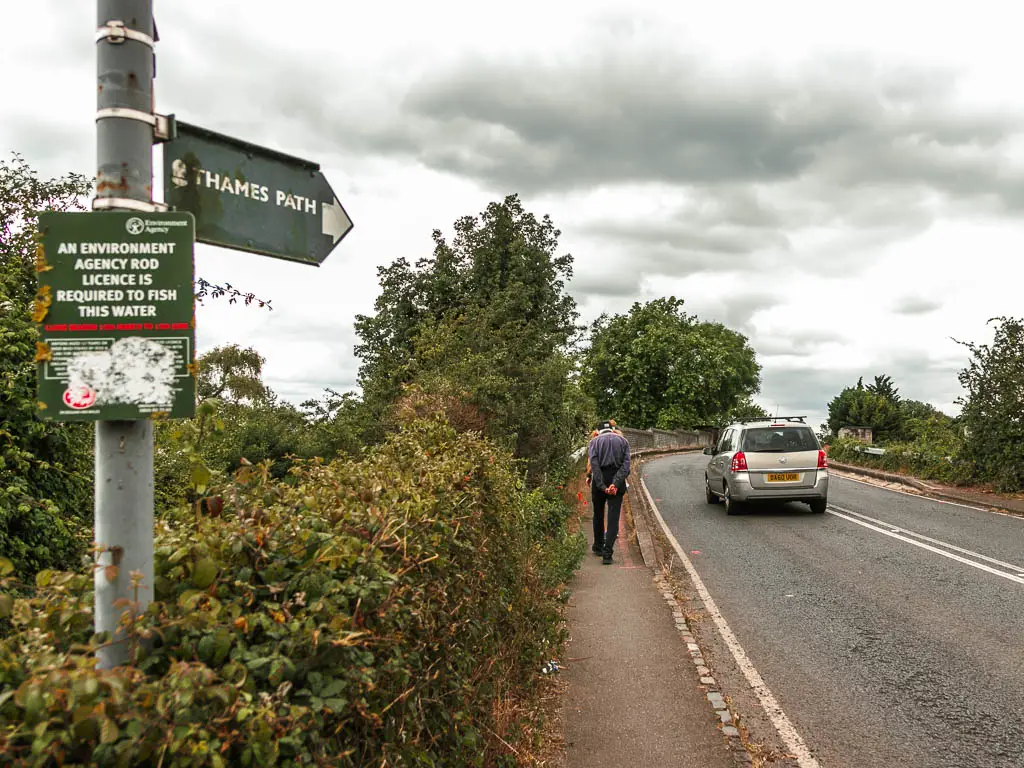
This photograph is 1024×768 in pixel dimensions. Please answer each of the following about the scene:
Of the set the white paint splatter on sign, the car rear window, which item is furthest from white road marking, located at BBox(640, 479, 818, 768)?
the car rear window

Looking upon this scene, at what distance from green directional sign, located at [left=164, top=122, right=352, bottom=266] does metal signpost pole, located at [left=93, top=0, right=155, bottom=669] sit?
0.17 meters

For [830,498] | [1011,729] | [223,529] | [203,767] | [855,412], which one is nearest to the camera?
[203,767]

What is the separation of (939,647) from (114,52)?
23.8 feet

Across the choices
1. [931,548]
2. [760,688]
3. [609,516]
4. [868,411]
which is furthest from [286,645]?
[868,411]

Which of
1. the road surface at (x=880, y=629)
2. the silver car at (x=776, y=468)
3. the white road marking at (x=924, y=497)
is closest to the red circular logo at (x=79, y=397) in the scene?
the road surface at (x=880, y=629)

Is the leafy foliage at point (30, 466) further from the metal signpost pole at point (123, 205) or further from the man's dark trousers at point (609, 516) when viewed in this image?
the man's dark trousers at point (609, 516)

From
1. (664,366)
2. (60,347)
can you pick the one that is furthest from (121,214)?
(664,366)

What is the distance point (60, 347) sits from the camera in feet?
7.34

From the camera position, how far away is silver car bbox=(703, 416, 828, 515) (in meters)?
16.2

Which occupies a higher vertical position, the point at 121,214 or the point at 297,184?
the point at 297,184

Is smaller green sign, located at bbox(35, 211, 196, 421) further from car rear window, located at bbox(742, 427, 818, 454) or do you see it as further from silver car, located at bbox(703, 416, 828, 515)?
car rear window, located at bbox(742, 427, 818, 454)

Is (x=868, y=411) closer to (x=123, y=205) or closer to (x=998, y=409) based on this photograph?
(x=998, y=409)

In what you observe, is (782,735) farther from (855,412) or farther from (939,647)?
(855,412)

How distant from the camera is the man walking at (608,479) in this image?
1118 cm
